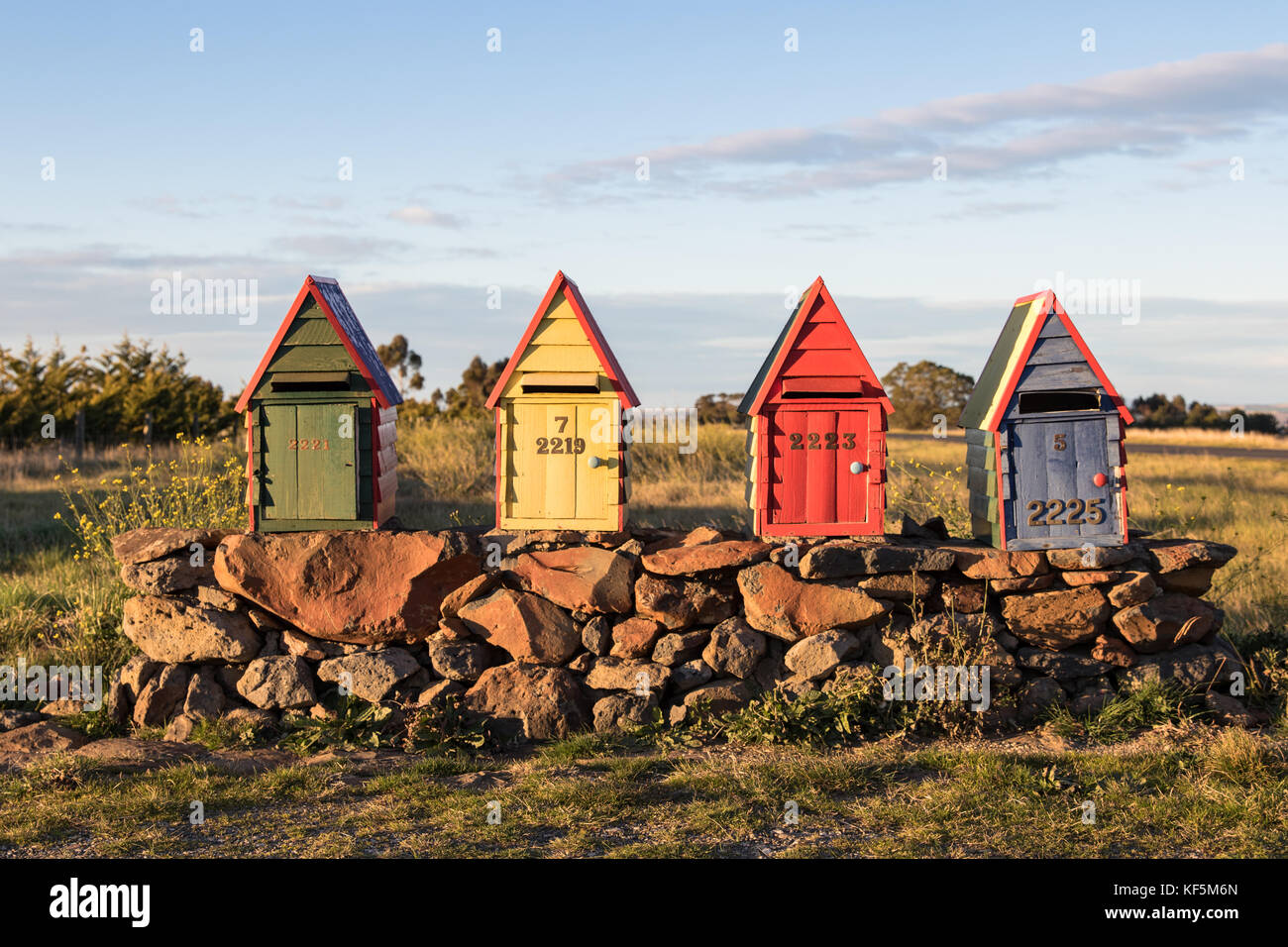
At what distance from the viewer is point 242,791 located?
5.50m

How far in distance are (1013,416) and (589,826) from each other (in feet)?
11.1

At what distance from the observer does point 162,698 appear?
6.68m

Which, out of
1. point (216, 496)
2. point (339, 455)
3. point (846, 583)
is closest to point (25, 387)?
point (216, 496)

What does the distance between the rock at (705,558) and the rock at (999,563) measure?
1184 mm

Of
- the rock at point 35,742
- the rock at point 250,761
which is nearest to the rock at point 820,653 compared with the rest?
the rock at point 250,761

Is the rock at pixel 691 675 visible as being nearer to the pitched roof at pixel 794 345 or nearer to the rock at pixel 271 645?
the pitched roof at pixel 794 345

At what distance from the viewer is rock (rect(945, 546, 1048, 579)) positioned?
20.6ft

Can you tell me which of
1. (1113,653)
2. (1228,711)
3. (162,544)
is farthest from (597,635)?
(1228,711)

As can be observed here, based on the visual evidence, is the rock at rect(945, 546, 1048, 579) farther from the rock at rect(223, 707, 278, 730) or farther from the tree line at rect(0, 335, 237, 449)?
the tree line at rect(0, 335, 237, 449)

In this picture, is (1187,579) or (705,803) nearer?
(705,803)

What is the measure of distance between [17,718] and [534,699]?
11.5 feet

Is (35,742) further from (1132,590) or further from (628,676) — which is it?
(1132,590)

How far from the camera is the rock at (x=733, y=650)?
6.34 metres

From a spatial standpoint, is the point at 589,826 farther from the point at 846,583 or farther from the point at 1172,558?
the point at 1172,558
